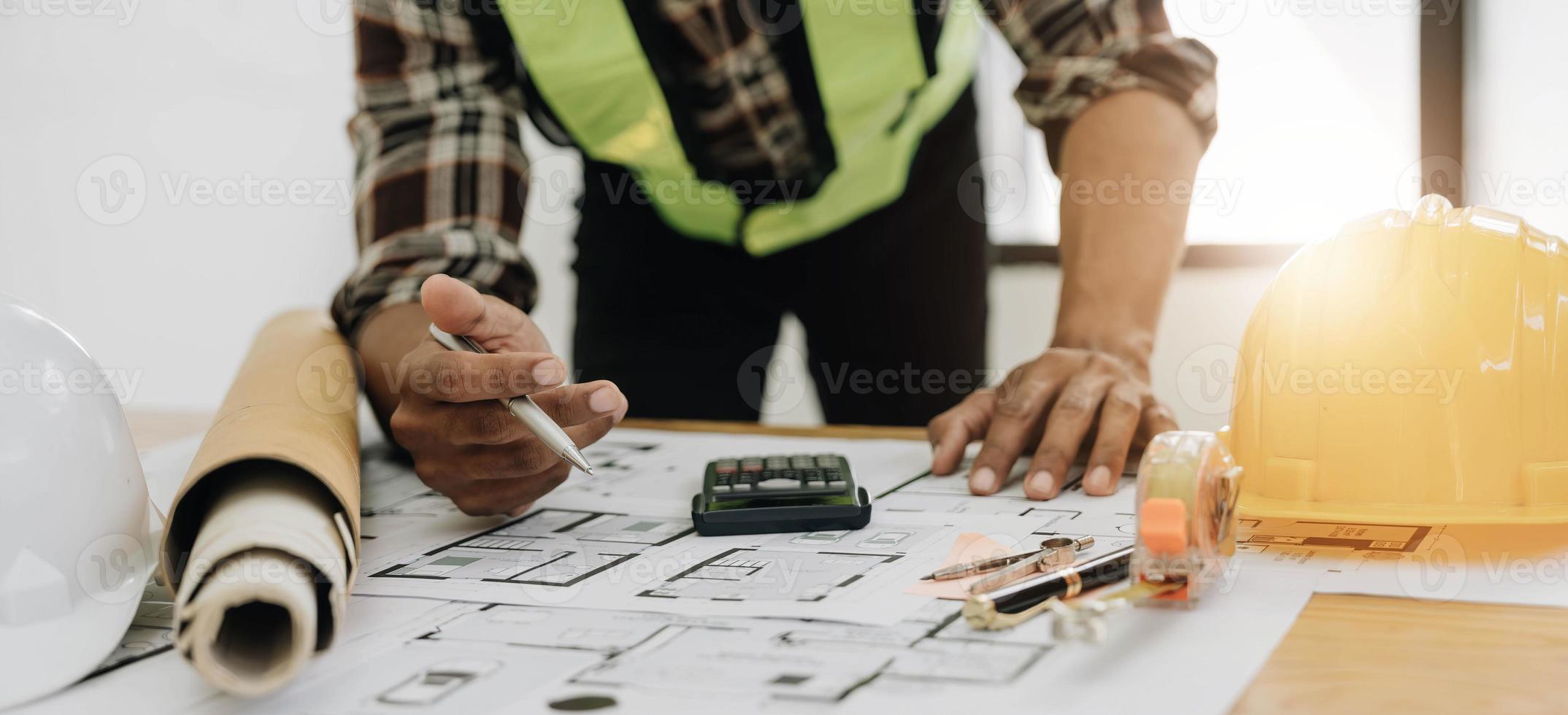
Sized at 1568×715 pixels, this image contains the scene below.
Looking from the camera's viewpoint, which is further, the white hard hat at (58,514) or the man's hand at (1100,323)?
the man's hand at (1100,323)

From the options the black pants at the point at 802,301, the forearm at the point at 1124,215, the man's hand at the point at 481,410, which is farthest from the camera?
the black pants at the point at 802,301

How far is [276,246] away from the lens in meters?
2.40

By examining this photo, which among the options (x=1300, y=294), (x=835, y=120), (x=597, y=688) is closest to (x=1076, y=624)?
(x=597, y=688)

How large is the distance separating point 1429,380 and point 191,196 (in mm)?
2365

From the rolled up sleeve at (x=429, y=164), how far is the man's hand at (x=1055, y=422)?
38 cm

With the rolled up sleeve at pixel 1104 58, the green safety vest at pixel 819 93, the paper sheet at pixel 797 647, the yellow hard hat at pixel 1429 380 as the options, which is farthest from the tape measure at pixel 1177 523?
the green safety vest at pixel 819 93

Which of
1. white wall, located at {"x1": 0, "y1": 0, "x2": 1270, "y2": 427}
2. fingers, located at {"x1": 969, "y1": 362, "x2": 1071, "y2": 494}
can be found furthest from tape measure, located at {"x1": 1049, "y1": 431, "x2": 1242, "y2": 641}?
white wall, located at {"x1": 0, "y1": 0, "x2": 1270, "y2": 427}

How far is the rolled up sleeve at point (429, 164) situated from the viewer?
2.93ft

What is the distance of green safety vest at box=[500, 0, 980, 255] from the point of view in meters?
1.03

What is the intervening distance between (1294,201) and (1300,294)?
184 centimetres

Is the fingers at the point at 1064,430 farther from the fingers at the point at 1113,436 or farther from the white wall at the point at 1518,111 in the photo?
the white wall at the point at 1518,111

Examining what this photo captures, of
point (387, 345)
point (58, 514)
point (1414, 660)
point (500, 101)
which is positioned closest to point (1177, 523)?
point (1414, 660)

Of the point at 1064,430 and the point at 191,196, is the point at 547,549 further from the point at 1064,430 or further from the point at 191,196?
the point at 191,196

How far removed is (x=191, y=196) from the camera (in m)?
2.33
